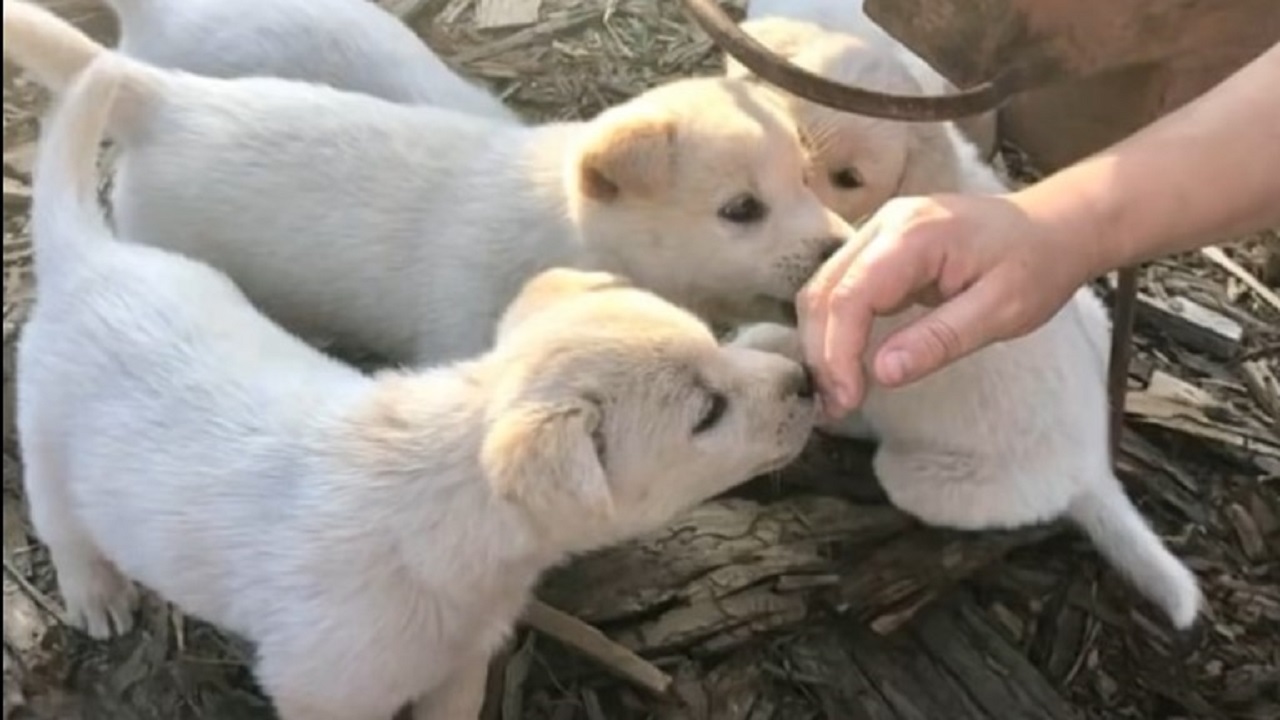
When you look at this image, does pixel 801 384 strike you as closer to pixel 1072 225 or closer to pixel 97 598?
pixel 1072 225

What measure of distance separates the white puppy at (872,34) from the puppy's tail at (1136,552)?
48 cm

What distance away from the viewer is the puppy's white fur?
2.40 m

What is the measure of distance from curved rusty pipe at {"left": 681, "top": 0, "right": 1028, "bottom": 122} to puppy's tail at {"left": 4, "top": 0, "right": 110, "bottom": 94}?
638 millimetres

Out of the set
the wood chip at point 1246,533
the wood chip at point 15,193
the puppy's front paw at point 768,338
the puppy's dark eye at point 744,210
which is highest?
the wood chip at point 15,193

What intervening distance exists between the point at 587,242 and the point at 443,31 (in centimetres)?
47

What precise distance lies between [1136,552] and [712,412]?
0.68m

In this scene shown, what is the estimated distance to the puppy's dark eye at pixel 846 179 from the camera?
96.2 inches

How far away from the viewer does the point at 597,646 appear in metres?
2.28

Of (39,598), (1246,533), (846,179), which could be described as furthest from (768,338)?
(39,598)

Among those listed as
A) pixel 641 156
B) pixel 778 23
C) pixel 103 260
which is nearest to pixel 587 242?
pixel 641 156

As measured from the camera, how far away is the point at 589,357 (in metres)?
1.88

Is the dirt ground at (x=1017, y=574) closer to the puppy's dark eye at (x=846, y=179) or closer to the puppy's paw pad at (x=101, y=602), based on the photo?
the puppy's paw pad at (x=101, y=602)

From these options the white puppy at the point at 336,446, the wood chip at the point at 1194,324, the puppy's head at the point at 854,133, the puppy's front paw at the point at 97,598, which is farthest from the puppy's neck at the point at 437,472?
the wood chip at the point at 1194,324

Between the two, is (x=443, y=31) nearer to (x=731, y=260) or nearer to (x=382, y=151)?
(x=382, y=151)
